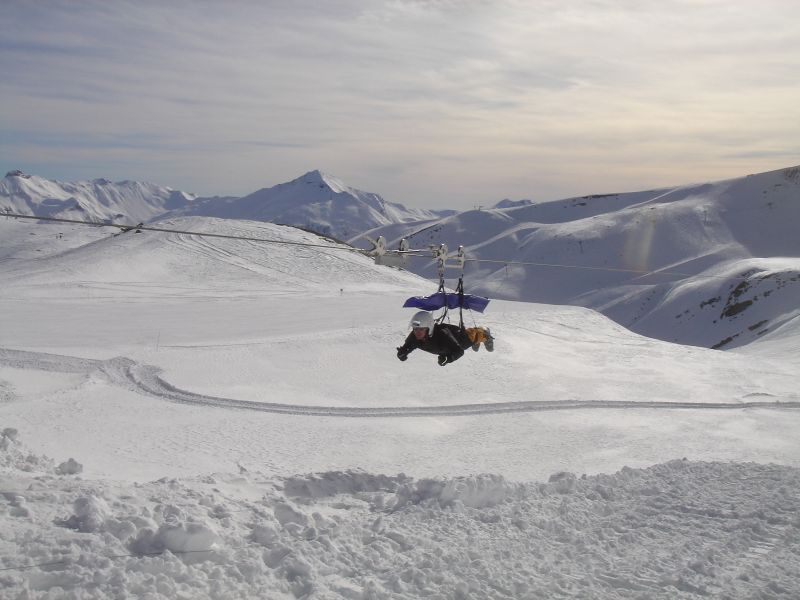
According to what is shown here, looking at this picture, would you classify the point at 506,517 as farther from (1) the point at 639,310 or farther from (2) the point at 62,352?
(1) the point at 639,310

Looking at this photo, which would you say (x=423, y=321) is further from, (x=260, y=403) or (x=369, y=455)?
(x=260, y=403)

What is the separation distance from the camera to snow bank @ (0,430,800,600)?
957cm

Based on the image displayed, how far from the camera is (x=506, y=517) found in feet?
42.4

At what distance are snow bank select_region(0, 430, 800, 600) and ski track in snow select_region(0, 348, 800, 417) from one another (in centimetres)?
1196

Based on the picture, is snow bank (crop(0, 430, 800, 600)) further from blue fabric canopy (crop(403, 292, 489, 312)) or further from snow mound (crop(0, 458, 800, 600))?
blue fabric canopy (crop(403, 292, 489, 312))

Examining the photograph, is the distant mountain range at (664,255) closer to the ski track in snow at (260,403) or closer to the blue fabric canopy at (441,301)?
the ski track in snow at (260,403)

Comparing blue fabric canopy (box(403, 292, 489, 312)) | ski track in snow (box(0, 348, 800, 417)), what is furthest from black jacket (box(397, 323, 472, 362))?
ski track in snow (box(0, 348, 800, 417))

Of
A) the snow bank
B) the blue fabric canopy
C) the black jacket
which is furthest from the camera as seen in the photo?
the blue fabric canopy

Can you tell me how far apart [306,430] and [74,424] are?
759 centimetres

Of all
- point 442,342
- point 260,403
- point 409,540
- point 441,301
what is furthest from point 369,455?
point 409,540

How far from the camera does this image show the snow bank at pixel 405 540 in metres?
9.57

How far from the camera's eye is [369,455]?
2198cm

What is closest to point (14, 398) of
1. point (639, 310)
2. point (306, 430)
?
point (306, 430)

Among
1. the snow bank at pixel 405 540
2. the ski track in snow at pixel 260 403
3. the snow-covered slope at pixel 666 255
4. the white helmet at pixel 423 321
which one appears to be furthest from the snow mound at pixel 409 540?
the snow-covered slope at pixel 666 255
